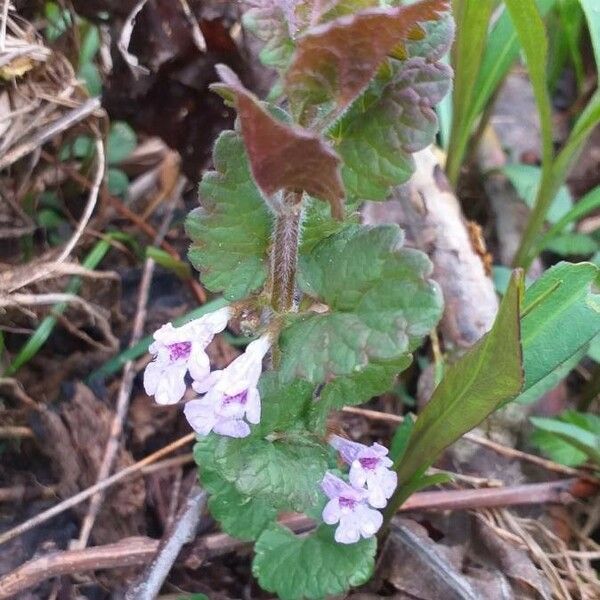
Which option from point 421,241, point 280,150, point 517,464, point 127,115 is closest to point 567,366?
point 517,464

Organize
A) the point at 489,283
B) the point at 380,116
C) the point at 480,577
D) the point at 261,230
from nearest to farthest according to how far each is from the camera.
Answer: the point at 380,116
the point at 261,230
the point at 480,577
the point at 489,283

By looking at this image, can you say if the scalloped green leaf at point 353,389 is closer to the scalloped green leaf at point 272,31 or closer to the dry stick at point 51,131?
the scalloped green leaf at point 272,31

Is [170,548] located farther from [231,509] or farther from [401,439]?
[401,439]

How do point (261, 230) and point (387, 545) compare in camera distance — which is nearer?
point (261, 230)

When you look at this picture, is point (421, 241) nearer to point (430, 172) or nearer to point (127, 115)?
point (430, 172)

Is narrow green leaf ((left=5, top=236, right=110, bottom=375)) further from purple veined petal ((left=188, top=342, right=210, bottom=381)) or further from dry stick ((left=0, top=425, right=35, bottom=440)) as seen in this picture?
purple veined petal ((left=188, top=342, right=210, bottom=381))

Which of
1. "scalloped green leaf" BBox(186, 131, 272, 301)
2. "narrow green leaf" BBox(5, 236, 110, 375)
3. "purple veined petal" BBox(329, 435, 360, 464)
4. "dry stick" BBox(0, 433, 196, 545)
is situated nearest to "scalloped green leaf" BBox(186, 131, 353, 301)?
"scalloped green leaf" BBox(186, 131, 272, 301)

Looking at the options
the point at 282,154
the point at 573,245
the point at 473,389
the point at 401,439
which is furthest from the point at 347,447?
the point at 573,245
